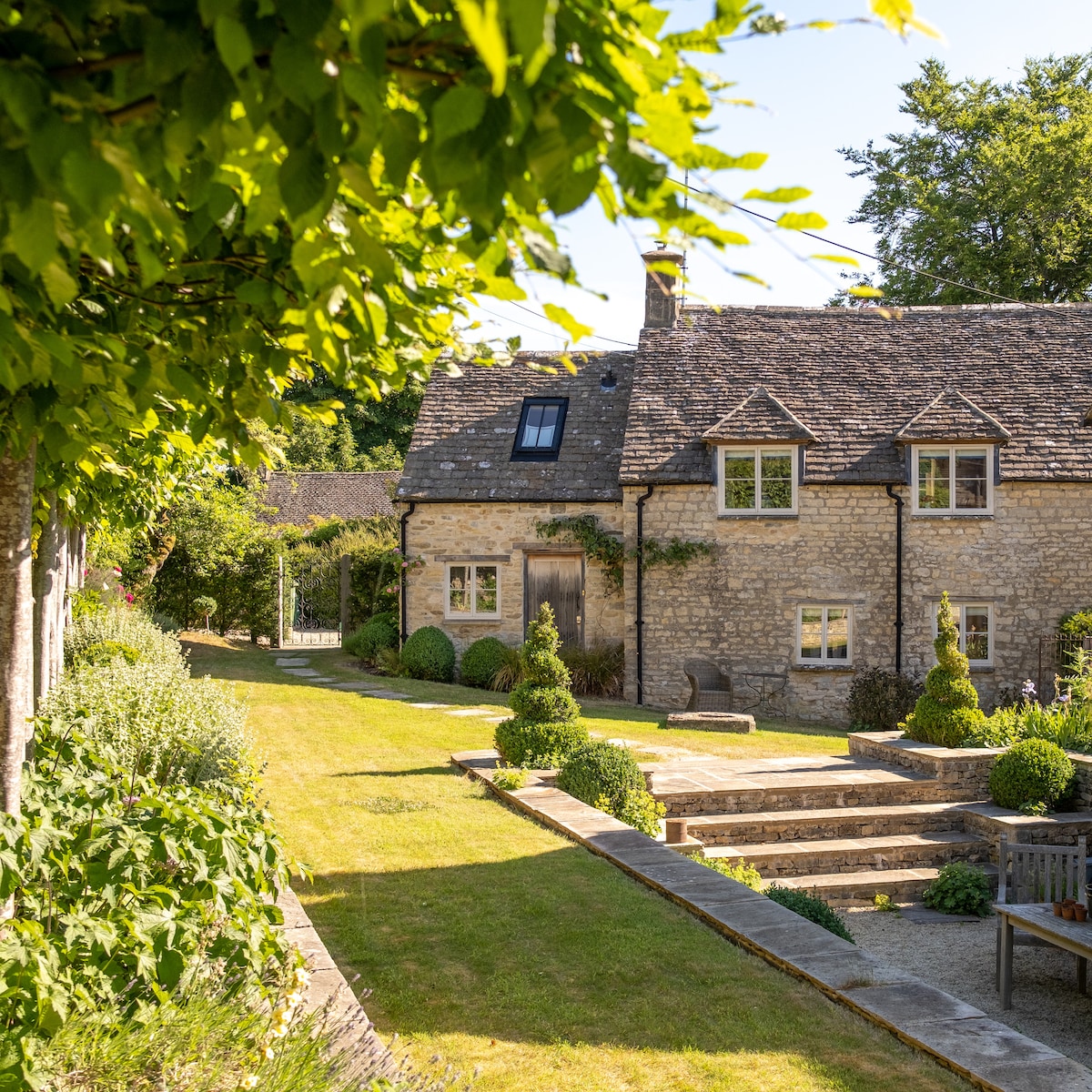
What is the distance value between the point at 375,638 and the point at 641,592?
5.57 m

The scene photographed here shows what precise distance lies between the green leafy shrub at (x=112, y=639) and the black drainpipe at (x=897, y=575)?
12666 mm

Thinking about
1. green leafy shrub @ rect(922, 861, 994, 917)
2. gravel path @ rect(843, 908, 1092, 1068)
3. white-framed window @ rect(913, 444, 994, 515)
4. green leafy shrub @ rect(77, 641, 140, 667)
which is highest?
white-framed window @ rect(913, 444, 994, 515)

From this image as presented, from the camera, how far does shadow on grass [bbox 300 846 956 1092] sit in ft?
15.7

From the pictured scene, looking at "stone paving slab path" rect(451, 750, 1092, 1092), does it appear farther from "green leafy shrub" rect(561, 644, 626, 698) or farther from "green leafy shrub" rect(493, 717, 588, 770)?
"green leafy shrub" rect(561, 644, 626, 698)

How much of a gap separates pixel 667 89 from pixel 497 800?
8623 millimetres

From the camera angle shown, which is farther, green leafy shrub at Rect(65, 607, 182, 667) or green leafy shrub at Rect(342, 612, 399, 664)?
green leafy shrub at Rect(342, 612, 399, 664)

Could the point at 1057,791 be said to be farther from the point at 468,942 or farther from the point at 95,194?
the point at 95,194

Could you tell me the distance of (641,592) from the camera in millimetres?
19656

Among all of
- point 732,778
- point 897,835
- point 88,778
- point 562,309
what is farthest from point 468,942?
point 897,835

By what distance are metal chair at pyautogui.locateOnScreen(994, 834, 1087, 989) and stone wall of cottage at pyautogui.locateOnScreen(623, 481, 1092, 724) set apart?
10.4m

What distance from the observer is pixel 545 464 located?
20953mm

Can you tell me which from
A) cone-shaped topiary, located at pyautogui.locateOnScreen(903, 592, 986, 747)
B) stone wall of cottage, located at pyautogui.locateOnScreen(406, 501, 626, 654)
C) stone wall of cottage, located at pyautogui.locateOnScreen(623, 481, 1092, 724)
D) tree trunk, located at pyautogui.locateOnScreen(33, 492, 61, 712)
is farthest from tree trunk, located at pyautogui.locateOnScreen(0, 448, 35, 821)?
stone wall of cottage, located at pyautogui.locateOnScreen(406, 501, 626, 654)

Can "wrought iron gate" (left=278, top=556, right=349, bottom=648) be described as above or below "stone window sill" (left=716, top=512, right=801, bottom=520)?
below

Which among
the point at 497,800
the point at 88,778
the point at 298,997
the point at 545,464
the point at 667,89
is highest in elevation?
the point at 545,464
